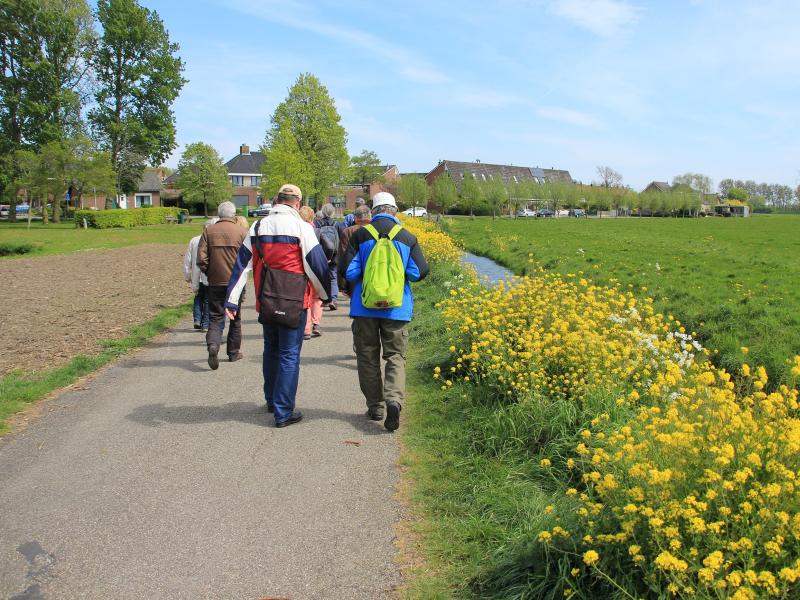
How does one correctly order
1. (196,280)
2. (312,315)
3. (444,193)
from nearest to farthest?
(196,280)
(312,315)
(444,193)

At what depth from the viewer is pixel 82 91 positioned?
50969 mm

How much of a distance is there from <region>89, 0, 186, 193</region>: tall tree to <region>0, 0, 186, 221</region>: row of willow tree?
0.07 meters

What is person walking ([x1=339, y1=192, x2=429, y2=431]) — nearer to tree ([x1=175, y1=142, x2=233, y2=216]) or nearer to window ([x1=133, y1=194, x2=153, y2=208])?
tree ([x1=175, y1=142, x2=233, y2=216])

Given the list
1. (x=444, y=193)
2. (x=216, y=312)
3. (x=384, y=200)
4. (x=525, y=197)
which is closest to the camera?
(x=384, y=200)

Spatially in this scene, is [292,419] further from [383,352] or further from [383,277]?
[383,277]

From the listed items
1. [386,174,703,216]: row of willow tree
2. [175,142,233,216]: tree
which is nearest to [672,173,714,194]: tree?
[386,174,703,216]: row of willow tree

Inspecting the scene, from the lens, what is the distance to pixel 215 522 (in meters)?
3.79

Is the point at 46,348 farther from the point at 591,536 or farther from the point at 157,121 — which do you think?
the point at 157,121

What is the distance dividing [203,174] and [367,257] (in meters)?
68.7

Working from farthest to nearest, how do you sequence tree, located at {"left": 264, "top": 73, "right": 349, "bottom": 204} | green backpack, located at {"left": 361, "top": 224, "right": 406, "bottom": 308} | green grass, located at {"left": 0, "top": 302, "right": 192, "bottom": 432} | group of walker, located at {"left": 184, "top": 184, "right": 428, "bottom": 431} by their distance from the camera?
1. tree, located at {"left": 264, "top": 73, "right": 349, "bottom": 204}
2. green grass, located at {"left": 0, "top": 302, "right": 192, "bottom": 432}
3. group of walker, located at {"left": 184, "top": 184, "right": 428, "bottom": 431}
4. green backpack, located at {"left": 361, "top": 224, "right": 406, "bottom": 308}

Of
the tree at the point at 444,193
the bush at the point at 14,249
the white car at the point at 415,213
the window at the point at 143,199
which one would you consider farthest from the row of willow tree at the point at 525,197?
the bush at the point at 14,249

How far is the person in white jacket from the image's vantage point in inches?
348

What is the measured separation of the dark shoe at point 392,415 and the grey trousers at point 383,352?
0.18ft

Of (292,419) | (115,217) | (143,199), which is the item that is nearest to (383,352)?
(292,419)
